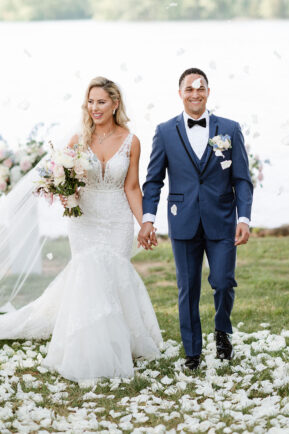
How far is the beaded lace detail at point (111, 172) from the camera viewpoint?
4.52 metres

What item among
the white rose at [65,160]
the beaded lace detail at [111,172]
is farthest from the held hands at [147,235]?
the white rose at [65,160]

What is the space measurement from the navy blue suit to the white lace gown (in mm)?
331

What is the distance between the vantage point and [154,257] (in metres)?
9.67

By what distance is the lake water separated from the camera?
34.1ft

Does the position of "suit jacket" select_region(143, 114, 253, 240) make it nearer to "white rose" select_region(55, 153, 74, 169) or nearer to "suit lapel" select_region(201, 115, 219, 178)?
"suit lapel" select_region(201, 115, 219, 178)

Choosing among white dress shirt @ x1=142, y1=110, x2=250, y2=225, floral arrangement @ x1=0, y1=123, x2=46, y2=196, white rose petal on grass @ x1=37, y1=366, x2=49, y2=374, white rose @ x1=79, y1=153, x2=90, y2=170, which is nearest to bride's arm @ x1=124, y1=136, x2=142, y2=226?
white dress shirt @ x1=142, y1=110, x2=250, y2=225

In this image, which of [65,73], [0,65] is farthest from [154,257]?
[0,65]

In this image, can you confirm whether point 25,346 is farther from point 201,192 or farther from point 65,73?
point 65,73

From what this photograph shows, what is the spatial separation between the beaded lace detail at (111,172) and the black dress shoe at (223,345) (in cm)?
125

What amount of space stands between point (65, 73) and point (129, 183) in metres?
7.03

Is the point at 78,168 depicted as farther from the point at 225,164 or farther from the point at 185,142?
the point at 225,164

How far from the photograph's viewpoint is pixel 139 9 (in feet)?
Result: 43.0

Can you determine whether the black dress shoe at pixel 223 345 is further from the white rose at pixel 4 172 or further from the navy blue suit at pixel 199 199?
the white rose at pixel 4 172

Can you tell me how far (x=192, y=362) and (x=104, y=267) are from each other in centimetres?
88
